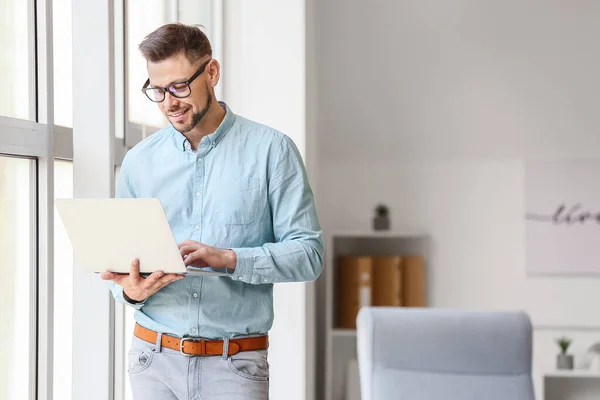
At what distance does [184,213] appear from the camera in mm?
1673

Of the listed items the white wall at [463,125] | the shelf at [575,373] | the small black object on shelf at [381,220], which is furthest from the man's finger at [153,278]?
the shelf at [575,373]

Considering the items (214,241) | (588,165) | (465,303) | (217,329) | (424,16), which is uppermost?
(424,16)

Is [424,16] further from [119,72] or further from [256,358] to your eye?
[256,358]

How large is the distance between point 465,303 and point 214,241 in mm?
3287

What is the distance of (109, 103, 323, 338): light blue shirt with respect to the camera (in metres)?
1.63

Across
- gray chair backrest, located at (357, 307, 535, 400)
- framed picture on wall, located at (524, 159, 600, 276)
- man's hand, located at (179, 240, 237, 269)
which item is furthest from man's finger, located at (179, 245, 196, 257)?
framed picture on wall, located at (524, 159, 600, 276)

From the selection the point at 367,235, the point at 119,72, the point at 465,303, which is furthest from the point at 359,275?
the point at 119,72

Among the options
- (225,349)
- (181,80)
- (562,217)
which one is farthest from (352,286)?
(181,80)

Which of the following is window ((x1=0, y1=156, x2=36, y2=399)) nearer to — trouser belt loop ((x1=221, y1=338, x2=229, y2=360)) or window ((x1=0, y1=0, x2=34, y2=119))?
window ((x1=0, y1=0, x2=34, y2=119))

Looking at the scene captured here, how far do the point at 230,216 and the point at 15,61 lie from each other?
65 cm

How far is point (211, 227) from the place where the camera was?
5.41 feet

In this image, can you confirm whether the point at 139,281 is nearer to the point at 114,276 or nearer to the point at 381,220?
the point at 114,276

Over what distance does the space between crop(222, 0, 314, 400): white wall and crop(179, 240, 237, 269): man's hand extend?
1.77 m

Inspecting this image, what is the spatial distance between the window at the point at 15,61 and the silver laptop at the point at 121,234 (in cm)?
50
